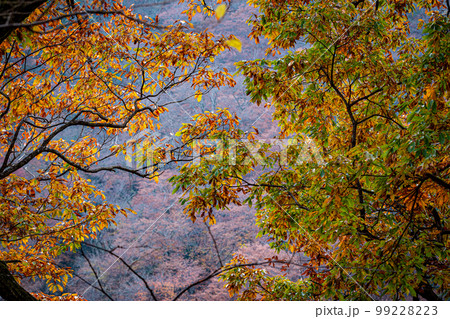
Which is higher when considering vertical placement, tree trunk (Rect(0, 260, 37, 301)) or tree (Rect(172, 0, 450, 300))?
tree (Rect(172, 0, 450, 300))

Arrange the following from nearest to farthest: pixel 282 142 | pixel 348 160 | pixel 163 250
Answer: pixel 348 160, pixel 282 142, pixel 163 250

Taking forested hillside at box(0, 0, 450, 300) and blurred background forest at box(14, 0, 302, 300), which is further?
blurred background forest at box(14, 0, 302, 300)

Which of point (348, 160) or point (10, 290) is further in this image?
point (348, 160)

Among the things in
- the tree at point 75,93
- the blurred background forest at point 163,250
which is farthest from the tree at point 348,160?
the blurred background forest at point 163,250

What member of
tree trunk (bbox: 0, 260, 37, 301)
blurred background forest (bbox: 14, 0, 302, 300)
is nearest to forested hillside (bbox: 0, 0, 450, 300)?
tree trunk (bbox: 0, 260, 37, 301)

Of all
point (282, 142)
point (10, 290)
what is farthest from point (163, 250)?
point (10, 290)

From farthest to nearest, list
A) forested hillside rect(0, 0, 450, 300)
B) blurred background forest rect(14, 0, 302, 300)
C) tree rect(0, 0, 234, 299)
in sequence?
blurred background forest rect(14, 0, 302, 300) → tree rect(0, 0, 234, 299) → forested hillside rect(0, 0, 450, 300)

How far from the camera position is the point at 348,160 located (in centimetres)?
182

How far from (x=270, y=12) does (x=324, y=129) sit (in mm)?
1147

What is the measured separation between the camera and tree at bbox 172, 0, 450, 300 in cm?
168

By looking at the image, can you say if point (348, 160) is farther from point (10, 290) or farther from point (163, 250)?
point (163, 250)

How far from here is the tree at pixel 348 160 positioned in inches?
66.0

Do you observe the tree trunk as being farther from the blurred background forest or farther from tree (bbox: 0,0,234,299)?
the blurred background forest
